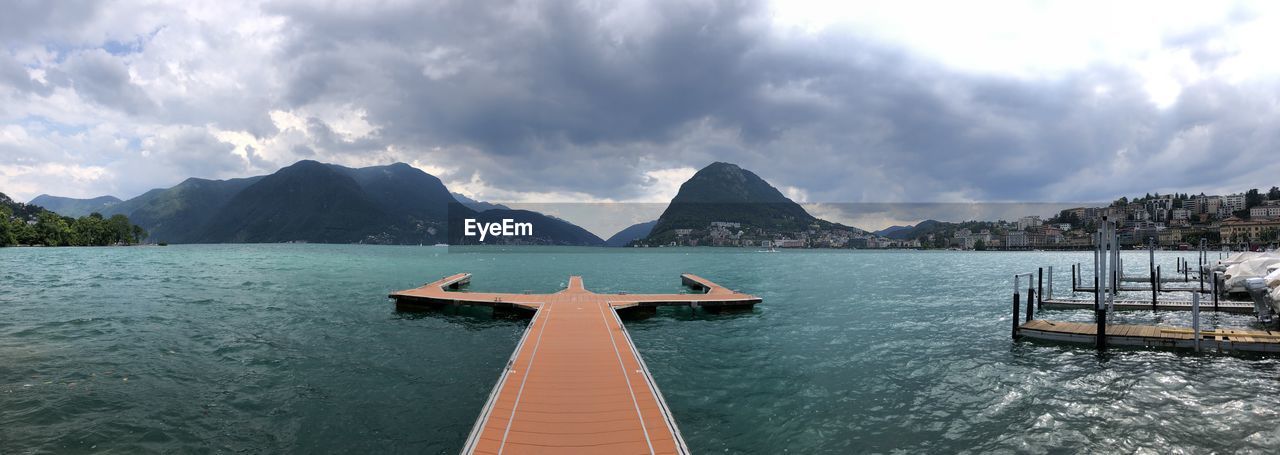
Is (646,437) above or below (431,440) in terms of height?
above

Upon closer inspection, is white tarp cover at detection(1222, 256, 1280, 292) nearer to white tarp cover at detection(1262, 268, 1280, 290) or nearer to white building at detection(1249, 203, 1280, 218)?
white tarp cover at detection(1262, 268, 1280, 290)

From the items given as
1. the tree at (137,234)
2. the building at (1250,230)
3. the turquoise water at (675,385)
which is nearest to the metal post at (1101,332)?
the turquoise water at (675,385)

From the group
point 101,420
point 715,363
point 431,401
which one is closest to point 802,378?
point 715,363

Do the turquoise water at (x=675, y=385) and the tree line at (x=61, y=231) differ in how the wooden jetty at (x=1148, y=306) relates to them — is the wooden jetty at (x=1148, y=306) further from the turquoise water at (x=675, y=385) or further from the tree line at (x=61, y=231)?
the tree line at (x=61, y=231)

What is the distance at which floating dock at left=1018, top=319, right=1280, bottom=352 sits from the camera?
17.6 metres

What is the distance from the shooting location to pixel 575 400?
34.7 ft

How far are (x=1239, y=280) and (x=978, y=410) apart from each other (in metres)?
33.0

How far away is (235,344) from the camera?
722 inches

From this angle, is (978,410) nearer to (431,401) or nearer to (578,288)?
(431,401)

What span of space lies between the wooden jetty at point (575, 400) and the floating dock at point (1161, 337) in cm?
1554

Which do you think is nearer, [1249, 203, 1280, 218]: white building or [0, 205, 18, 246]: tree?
[0, 205, 18, 246]: tree

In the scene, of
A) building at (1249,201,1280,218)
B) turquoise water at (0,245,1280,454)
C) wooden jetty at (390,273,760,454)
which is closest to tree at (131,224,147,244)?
turquoise water at (0,245,1280,454)

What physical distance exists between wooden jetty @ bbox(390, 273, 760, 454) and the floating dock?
1554 centimetres

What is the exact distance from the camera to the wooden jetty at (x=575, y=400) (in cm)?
845
